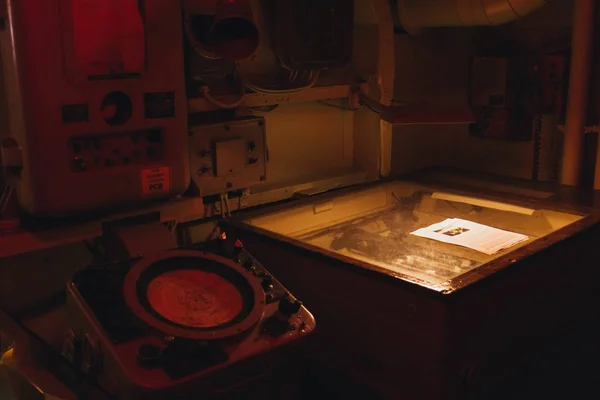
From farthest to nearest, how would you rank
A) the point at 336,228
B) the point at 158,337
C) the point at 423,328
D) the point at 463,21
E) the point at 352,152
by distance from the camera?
the point at 352,152, the point at 463,21, the point at 336,228, the point at 423,328, the point at 158,337

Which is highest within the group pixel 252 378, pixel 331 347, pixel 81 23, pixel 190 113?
pixel 81 23

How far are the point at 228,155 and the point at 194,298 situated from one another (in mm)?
633

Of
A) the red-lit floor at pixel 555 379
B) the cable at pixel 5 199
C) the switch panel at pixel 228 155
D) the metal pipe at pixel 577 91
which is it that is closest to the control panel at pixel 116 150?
the cable at pixel 5 199

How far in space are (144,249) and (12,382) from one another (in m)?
0.39

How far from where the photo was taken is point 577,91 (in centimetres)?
222

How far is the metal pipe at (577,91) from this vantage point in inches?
84.6

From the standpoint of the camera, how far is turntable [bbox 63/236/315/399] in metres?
1.14

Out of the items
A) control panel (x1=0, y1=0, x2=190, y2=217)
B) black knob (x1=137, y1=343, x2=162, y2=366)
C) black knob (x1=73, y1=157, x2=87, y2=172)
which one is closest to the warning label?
control panel (x1=0, y1=0, x2=190, y2=217)

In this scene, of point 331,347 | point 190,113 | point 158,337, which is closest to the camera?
point 158,337

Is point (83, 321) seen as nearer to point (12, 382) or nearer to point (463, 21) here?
point (12, 382)

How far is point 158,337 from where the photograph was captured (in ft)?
3.92

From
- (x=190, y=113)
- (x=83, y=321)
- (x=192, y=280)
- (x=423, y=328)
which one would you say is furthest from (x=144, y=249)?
(x=423, y=328)

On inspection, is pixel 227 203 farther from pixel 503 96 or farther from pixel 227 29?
pixel 503 96

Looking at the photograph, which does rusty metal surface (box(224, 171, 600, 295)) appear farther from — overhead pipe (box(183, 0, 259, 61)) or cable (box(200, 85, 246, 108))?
overhead pipe (box(183, 0, 259, 61))
